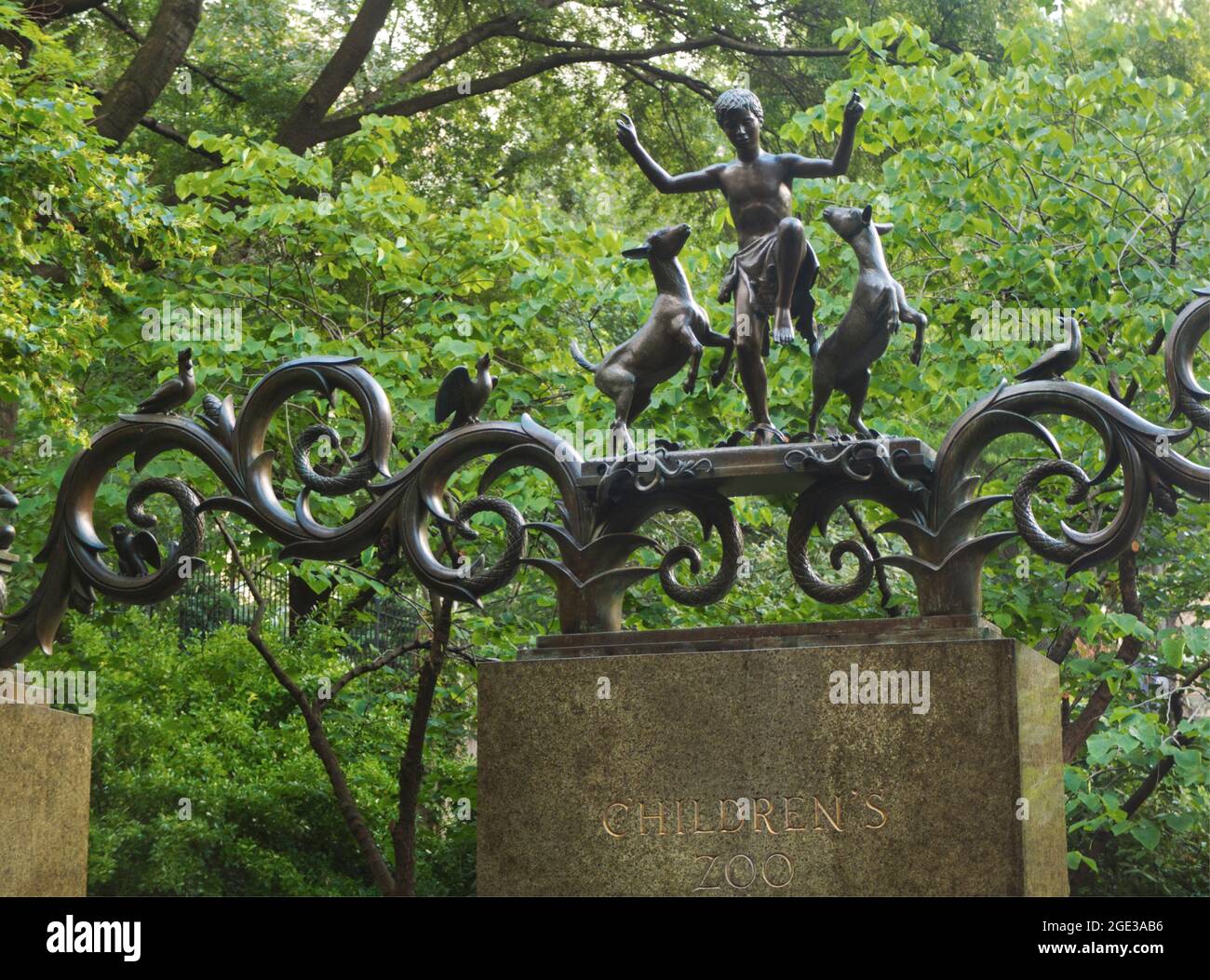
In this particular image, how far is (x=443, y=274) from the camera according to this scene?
13.6 m

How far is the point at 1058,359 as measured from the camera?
616cm

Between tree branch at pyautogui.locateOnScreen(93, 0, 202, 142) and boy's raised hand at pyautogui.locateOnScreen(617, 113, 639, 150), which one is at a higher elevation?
tree branch at pyautogui.locateOnScreen(93, 0, 202, 142)

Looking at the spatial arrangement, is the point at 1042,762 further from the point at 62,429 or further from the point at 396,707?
the point at 396,707

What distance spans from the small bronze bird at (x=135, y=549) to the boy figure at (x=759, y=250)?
114 inches

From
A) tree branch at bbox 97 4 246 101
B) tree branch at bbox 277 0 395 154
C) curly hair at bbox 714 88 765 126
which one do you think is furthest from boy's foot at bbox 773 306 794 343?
tree branch at bbox 97 4 246 101

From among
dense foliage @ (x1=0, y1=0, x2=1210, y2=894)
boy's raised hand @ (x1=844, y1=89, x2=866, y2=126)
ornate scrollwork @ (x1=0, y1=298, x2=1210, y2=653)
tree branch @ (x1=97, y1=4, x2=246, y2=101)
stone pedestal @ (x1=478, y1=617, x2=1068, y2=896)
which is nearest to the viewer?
stone pedestal @ (x1=478, y1=617, x2=1068, y2=896)

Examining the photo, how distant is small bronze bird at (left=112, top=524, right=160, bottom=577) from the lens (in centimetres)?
708

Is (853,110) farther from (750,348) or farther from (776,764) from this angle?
(776,764)

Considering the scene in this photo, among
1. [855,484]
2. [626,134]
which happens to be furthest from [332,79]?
[855,484]

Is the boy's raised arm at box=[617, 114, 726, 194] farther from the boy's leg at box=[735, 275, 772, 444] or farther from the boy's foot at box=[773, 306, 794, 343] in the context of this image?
the boy's foot at box=[773, 306, 794, 343]

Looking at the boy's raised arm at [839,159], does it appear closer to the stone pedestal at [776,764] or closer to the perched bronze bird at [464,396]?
the perched bronze bird at [464,396]

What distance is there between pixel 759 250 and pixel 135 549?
3222 millimetres

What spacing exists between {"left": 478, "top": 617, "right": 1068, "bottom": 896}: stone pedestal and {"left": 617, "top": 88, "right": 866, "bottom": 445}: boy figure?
46.9 inches

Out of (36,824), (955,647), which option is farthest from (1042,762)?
(36,824)
